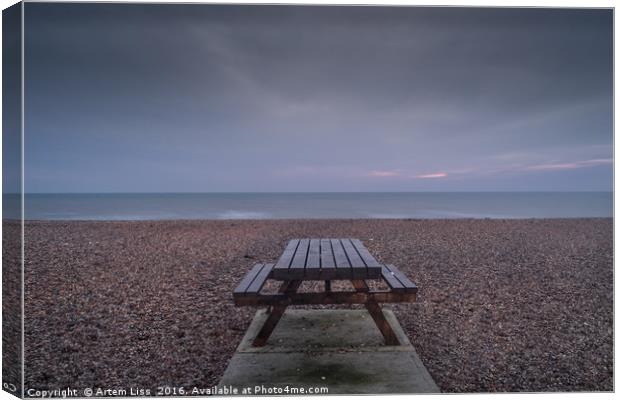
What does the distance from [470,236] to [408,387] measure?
958cm

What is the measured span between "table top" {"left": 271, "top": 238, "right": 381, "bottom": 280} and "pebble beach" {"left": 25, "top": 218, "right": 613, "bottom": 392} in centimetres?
108

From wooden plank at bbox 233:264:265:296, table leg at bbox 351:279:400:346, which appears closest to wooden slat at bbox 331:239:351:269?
table leg at bbox 351:279:400:346

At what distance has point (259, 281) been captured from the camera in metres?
3.62

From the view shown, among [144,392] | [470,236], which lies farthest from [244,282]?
[470,236]

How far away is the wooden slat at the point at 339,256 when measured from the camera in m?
3.21

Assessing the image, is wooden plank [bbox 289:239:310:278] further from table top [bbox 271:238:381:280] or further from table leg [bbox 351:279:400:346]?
table leg [bbox 351:279:400:346]

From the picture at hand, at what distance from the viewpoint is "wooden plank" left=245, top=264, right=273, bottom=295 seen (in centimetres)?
329

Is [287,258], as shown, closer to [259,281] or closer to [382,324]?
[259,281]

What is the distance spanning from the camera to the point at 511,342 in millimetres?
3922

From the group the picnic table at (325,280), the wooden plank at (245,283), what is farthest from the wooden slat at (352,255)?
the wooden plank at (245,283)

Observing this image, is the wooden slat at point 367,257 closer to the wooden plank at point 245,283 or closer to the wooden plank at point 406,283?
the wooden plank at point 406,283

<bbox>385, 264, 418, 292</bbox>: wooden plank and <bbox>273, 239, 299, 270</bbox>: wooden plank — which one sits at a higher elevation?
<bbox>273, 239, 299, 270</bbox>: wooden plank

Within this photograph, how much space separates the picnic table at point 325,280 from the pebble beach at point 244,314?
2.12 ft

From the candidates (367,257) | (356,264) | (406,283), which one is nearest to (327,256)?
(367,257)
